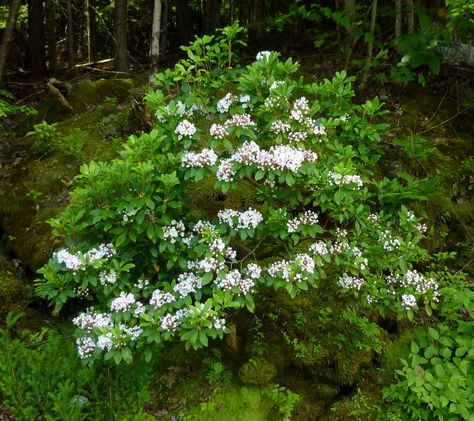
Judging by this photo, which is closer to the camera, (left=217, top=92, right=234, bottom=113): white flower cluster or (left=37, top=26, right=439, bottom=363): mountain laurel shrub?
(left=37, top=26, right=439, bottom=363): mountain laurel shrub

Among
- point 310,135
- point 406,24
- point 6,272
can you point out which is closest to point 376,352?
point 310,135

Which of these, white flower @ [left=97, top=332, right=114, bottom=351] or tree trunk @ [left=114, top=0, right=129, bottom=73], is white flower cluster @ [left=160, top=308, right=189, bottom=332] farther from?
tree trunk @ [left=114, top=0, right=129, bottom=73]

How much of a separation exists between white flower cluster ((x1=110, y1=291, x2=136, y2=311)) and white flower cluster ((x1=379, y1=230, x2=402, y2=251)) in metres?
1.69

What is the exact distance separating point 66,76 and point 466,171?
8.78m

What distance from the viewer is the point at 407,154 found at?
5.14 m

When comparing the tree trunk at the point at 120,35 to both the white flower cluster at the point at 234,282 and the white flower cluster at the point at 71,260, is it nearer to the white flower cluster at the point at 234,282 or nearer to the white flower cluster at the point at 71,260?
the white flower cluster at the point at 71,260

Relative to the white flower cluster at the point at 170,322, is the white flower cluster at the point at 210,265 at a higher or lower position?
higher

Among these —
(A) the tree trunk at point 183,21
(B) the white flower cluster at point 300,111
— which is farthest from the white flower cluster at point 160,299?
(A) the tree trunk at point 183,21

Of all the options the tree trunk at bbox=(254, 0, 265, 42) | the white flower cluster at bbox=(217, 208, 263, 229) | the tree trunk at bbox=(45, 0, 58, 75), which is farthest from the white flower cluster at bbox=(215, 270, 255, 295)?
the tree trunk at bbox=(45, 0, 58, 75)

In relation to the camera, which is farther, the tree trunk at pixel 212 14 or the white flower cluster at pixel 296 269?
the tree trunk at pixel 212 14

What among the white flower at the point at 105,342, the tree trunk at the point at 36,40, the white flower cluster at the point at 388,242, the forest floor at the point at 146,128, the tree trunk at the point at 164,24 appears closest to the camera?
the white flower at the point at 105,342

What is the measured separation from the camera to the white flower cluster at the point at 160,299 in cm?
261

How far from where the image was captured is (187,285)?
2.66m

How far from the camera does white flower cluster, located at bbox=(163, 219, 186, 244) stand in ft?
8.89
